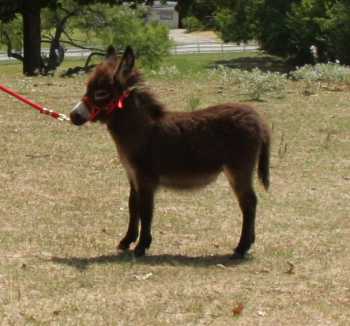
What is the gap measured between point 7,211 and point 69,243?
1217mm

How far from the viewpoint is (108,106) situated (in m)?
7.11

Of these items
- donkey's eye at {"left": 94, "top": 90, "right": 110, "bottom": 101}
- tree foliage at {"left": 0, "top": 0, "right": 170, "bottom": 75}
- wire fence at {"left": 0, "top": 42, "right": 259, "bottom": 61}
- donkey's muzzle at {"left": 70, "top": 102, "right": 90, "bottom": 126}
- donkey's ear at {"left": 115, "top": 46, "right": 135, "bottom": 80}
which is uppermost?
donkey's ear at {"left": 115, "top": 46, "right": 135, "bottom": 80}

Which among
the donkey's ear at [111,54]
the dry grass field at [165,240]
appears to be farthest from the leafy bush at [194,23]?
the donkey's ear at [111,54]

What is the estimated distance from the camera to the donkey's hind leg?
7.45 metres

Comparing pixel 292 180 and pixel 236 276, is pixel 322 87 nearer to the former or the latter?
pixel 292 180

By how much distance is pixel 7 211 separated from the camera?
8719 millimetres

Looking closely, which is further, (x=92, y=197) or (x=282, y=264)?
(x=92, y=197)

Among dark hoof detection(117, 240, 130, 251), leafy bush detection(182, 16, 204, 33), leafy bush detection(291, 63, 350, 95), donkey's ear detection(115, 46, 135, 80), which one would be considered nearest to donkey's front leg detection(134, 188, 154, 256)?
dark hoof detection(117, 240, 130, 251)

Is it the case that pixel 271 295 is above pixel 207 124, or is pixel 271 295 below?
below

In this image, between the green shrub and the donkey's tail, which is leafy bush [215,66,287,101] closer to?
the green shrub

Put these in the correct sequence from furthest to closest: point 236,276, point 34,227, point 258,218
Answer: point 258,218 → point 34,227 → point 236,276

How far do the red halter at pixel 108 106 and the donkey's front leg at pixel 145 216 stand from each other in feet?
2.30

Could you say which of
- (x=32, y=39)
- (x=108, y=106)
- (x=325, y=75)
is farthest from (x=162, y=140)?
(x=32, y=39)

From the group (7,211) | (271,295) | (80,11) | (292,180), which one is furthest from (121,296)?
(80,11)
